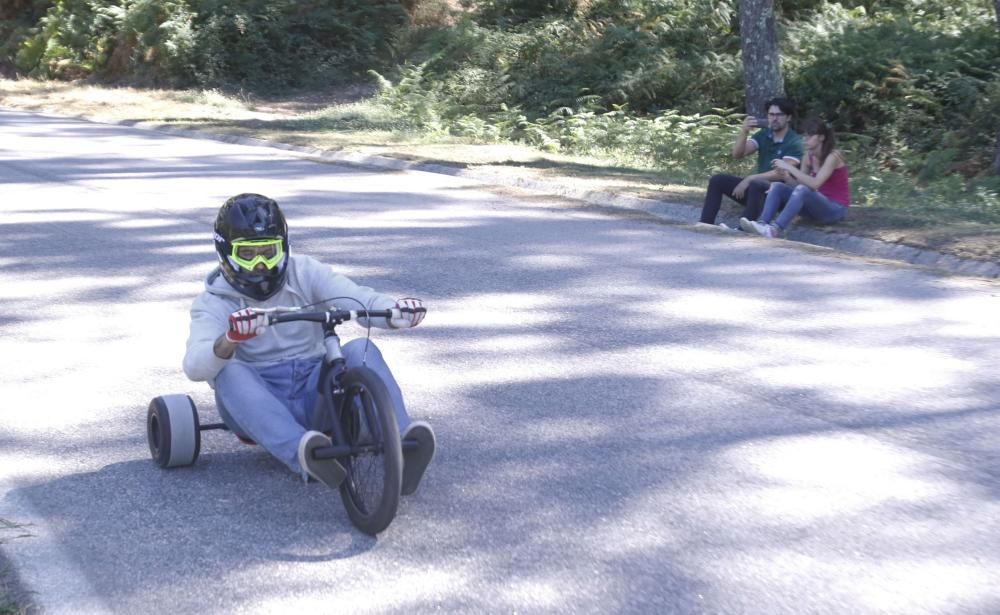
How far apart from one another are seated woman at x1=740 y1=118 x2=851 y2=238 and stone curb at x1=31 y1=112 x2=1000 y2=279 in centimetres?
26

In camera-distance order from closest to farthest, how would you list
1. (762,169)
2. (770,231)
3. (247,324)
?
(247,324) → (770,231) → (762,169)

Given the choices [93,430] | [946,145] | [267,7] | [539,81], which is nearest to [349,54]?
[267,7]

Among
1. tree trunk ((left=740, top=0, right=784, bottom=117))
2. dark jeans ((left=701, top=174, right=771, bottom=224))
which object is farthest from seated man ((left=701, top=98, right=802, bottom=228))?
tree trunk ((left=740, top=0, right=784, bottom=117))

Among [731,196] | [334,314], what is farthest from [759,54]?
[334,314]

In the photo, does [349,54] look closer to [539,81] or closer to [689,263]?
[539,81]

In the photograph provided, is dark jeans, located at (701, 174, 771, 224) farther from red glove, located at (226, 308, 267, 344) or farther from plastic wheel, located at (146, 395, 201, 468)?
red glove, located at (226, 308, 267, 344)

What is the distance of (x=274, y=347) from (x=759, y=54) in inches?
600

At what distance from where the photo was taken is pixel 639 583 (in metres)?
4.43

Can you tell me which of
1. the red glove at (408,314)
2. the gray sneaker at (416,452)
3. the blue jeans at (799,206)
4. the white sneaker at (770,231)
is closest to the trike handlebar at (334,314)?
the red glove at (408,314)

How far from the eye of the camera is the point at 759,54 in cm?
1936

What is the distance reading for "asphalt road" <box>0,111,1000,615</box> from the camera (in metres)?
4.49

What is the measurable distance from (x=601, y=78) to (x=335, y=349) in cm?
2320

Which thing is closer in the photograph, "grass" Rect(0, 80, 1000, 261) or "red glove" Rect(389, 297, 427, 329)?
"red glove" Rect(389, 297, 427, 329)

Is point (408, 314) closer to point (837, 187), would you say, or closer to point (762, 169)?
point (837, 187)
